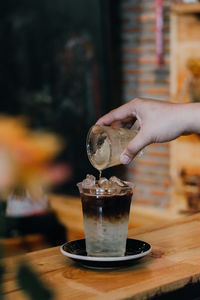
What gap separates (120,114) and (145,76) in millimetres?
2858

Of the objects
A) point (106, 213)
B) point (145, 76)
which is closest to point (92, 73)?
point (145, 76)

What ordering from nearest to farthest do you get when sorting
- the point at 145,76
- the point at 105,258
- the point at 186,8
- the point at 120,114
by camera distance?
the point at 105,258
the point at 120,114
the point at 186,8
the point at 145,76

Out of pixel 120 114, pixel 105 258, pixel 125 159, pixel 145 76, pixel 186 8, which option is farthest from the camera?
pixel 145 76

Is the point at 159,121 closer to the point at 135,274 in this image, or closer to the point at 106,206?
the point at 106,206

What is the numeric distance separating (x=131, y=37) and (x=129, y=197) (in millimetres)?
3290

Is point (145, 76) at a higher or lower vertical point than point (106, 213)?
higher

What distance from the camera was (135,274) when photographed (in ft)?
3.73

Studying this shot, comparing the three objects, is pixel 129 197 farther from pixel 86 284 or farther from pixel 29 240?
pixel 29 240

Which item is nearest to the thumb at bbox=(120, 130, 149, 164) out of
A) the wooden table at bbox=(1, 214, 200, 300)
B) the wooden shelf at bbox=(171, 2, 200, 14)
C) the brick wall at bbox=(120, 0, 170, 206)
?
the wooden table at bbox=(1, 214, 200, 300)

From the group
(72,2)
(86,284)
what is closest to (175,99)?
(72,2)

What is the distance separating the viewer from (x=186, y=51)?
11.9ft

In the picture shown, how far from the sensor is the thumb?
1339 millimetres

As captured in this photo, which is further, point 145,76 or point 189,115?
point 145,76

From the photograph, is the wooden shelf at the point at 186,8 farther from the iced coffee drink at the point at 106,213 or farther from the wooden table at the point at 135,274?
the iced coffee drink at the point at 106,213
